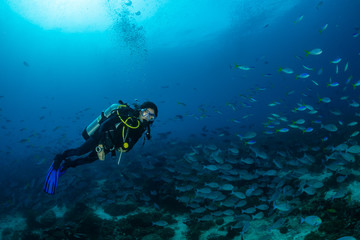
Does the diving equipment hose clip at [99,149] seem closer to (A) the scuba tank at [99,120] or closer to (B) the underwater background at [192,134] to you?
(A) the scuba tank at [99,120]

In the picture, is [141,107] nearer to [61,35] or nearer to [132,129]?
[132,129]

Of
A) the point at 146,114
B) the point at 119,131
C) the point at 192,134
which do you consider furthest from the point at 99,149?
the point at 192,134

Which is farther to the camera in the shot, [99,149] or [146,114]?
[146,114]

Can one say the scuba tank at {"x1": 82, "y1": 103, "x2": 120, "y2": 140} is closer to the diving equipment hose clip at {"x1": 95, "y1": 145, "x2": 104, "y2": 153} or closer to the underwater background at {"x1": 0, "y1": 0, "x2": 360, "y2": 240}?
the diving equipment hose clip at {"x1": 95, "y1": 145, "x2": 104, "y2": 153}

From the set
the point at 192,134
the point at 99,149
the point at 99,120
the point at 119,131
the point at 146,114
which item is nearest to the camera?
the point at 99,149

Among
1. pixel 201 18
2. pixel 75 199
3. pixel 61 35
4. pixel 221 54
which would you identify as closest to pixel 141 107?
pixel 75 199

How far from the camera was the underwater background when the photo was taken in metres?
6.46

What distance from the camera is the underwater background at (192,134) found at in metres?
6.46

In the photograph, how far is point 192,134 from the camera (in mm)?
15461

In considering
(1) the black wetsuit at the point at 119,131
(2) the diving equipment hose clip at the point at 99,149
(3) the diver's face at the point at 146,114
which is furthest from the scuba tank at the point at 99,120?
(2) the diving equipment hose clip at the point at 99,149

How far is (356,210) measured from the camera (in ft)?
15.9

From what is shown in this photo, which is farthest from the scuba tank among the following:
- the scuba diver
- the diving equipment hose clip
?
the diving equipment hose clip

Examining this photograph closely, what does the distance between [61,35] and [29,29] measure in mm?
6645

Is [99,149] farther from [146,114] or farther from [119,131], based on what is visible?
[146,114]
